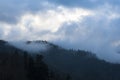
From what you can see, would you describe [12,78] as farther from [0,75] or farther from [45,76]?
[45,76]

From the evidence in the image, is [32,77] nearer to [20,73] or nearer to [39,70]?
[39,70]

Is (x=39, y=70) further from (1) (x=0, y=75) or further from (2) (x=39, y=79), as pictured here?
(1) (x=0, y=75)

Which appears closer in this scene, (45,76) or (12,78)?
(45,76)

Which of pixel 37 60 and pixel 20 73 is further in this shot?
pixel 20 73

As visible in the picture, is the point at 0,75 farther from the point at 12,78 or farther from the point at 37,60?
the point at 37,60

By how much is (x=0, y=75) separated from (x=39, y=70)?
2476 inches

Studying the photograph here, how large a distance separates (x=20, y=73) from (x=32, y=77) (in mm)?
56446

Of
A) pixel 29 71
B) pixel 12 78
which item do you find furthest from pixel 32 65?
pixel 12 78

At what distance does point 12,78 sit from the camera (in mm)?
180875

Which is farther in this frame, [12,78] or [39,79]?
[12,78]

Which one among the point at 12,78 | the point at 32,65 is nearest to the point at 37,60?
the point at 32,65

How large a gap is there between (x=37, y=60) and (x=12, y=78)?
49.8 m

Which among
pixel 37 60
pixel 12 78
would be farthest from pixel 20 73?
pixel 37 60

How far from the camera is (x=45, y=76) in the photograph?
12800 cm
